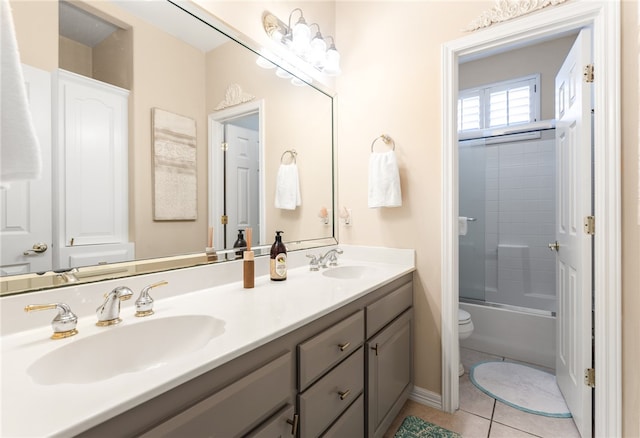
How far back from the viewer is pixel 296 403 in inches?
36.6

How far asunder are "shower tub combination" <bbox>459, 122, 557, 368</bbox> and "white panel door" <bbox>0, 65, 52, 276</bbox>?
2.88m

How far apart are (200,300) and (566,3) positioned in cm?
207

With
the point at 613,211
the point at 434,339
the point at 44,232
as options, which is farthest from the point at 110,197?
the point at 613,211

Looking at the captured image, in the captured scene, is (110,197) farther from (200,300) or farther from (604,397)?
(604,397)

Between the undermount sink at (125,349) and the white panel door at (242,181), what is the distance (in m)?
0.51

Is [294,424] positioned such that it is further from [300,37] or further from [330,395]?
[300,37]

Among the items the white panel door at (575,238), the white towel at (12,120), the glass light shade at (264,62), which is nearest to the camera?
the white towel at (12,120)

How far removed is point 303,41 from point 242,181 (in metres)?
0.91

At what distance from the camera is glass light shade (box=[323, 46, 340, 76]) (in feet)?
6.37

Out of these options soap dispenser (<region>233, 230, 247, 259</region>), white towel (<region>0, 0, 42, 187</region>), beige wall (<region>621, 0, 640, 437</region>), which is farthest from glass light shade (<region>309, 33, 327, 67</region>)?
white towel (<region>0, 0, 42, 187</region>)

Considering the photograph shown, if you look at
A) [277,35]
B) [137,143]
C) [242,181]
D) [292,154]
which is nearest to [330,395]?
[242,181]

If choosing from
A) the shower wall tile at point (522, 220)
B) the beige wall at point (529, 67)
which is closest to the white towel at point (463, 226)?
the shower wall tile at point (522, 220)

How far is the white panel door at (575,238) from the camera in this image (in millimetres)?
1488

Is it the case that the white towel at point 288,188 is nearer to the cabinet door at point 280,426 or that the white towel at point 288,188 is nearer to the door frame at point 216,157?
the door frame at point 216,157
